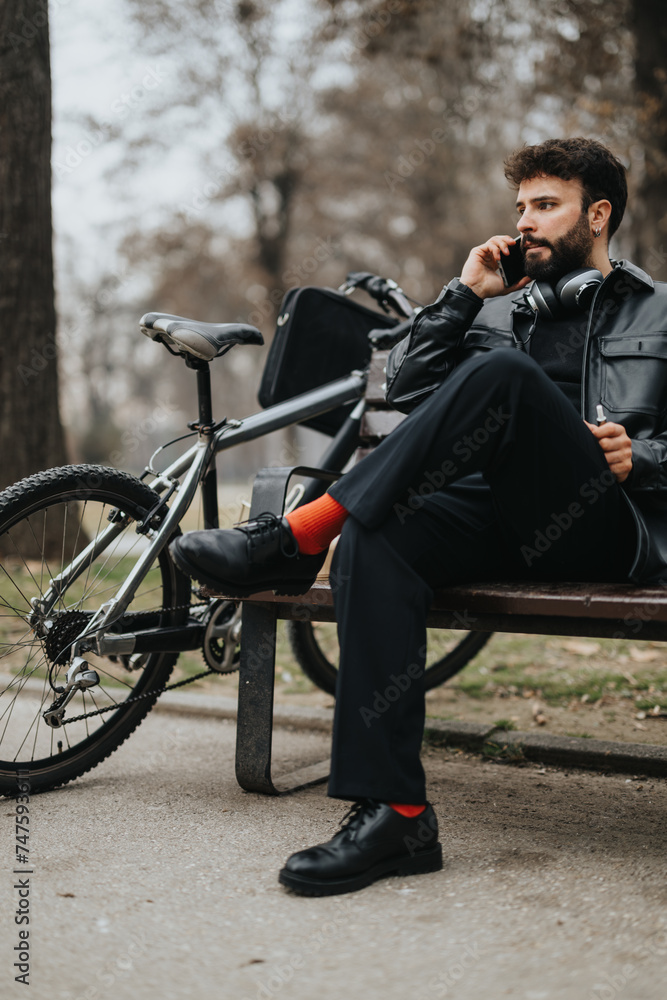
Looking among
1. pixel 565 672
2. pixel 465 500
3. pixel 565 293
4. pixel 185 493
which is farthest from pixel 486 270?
pixel 565 672

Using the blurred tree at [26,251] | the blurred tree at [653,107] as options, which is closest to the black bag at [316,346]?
the blurred tree at [26,251]

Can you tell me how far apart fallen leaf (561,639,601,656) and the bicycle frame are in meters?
2.01

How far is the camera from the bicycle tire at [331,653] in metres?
3.70

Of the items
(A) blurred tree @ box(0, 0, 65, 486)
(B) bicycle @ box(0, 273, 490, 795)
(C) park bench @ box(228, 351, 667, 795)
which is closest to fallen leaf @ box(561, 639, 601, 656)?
(B) bicycle @ box(0, 273, 490, 795)

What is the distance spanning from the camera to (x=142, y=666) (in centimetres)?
309

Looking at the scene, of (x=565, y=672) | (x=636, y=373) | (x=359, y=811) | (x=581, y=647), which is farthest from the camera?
(x=581, y=647)

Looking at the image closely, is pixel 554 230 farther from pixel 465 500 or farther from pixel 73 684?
pixel 73 684

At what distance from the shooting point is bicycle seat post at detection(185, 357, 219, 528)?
10.5 ft

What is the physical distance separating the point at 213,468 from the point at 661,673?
2.51m

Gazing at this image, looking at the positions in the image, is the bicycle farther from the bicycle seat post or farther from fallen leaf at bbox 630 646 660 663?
fallen leaf at bbox 630 646 660 663

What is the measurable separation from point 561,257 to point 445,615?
4.04 feet

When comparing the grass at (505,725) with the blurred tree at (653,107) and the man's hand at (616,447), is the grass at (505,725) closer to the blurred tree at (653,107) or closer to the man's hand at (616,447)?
the man's hand at (616,447)

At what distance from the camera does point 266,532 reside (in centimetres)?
236

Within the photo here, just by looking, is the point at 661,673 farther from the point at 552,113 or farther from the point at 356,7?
the point at 552,113
